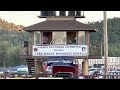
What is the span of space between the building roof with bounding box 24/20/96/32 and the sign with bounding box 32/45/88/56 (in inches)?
51.5

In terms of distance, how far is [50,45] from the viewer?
33.7m

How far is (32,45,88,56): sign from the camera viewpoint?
33719mm

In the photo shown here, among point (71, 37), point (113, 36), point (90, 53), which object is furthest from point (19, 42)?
point (90, 53)

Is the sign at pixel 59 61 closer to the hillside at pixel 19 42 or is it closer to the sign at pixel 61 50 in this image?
the sign at pixel 61 50

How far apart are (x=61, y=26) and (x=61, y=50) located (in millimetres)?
1797

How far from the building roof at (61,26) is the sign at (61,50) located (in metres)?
1.31

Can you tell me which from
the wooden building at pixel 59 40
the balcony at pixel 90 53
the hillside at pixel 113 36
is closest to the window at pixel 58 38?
the wooden building at pixel 59 40

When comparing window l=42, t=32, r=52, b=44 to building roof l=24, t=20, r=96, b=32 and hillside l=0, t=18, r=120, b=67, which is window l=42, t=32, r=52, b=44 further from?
hillside l=0, t=18, r=120, b=67

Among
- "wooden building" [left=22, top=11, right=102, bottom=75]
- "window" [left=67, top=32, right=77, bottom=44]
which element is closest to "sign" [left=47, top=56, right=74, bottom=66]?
"wooden building" [left=22, top=11, right=102, bottom=75]

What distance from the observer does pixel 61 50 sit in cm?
3406
